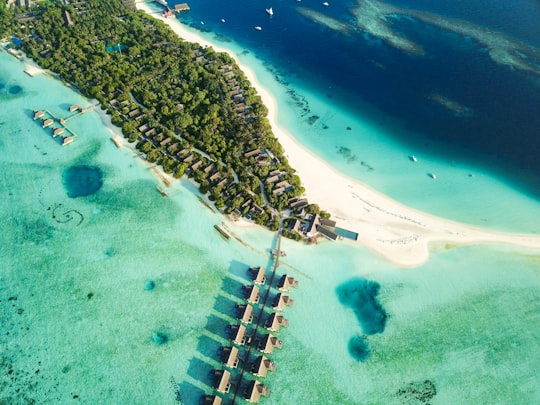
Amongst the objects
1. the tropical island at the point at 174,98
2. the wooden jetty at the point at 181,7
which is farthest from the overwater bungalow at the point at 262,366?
the wooden jetty at the point at 181,7

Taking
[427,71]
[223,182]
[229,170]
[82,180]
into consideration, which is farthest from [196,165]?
[427,71]

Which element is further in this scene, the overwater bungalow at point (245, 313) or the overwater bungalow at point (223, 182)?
the overwater bungalow at point (223, 182)

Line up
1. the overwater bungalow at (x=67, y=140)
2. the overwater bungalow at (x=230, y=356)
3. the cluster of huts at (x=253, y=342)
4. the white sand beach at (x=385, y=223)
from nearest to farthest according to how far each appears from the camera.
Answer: the cluster of huts at (x=253, y=342) → the overwater bungalow at (x=230, y=356) → the white sand beach at (x=385, y=223) → the overwater bungalow at (x=67, y=140)

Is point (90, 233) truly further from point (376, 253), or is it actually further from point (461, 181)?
point (461, 181)

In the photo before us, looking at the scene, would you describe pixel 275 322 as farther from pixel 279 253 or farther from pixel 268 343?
pixel 279 253

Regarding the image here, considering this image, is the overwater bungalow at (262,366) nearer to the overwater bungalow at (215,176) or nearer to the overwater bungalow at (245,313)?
the overwater bungalow at (245,313)

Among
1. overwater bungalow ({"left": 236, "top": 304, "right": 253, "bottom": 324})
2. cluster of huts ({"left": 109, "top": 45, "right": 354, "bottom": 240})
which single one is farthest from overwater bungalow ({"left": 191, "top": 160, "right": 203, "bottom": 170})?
overwater bungalow ({"left": 236, "top": 304, "right": 253, "bottom": 324})

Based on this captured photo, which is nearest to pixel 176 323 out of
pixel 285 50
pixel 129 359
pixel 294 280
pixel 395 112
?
pixel 129 359
